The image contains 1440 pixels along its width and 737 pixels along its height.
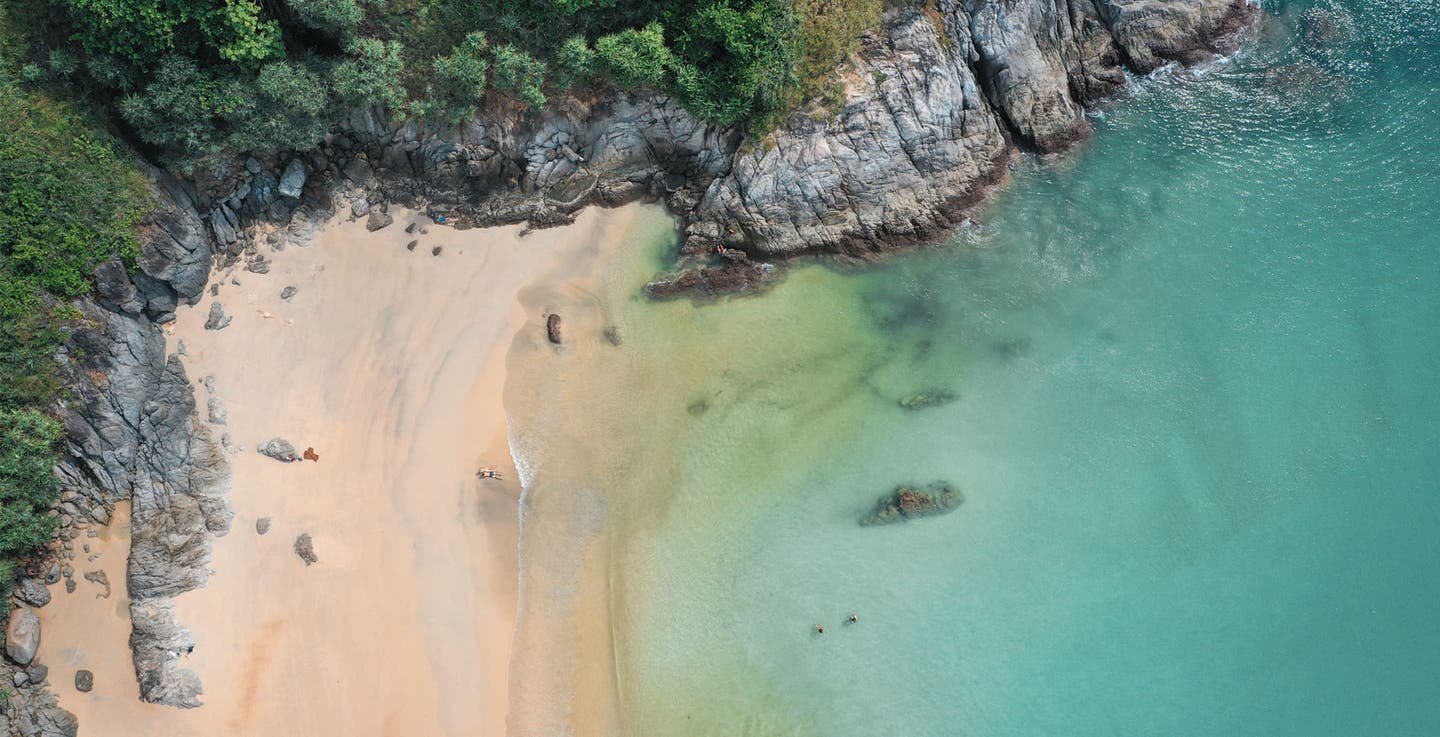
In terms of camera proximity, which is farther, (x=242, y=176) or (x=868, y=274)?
(x=868, y=274)

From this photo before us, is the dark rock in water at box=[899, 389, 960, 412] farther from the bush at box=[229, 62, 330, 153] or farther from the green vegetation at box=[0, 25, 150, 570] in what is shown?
the green vegetation at box=[0, 25, 150, 570]

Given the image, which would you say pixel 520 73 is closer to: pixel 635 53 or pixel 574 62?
pixel 574 62

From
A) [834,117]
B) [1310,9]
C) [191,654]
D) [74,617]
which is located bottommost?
[191,654]

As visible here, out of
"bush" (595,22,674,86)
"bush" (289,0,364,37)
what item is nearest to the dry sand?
"bush" (595,22,674,86)

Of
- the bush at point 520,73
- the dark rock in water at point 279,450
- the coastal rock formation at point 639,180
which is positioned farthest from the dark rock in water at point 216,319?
the bush at point 520,73

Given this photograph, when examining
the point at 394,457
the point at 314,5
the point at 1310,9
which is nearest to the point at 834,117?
the point at 314,5

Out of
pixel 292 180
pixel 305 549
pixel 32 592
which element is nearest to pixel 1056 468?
pixel 305 549

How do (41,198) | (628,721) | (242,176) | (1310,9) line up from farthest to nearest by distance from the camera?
(1310,9)
(242,176)
(628,721)
(41,198)

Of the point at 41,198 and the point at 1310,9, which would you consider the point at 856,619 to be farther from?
the point at 1310,9
